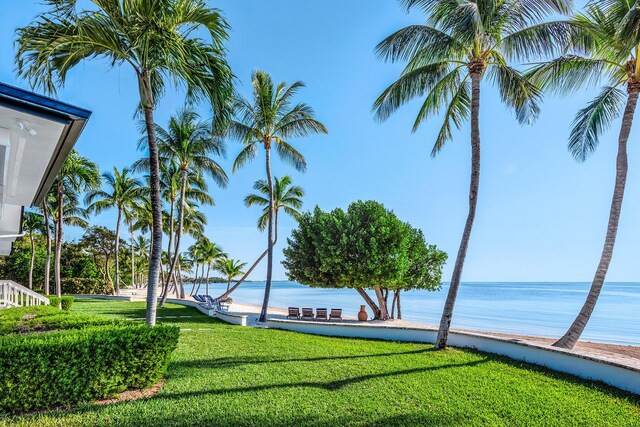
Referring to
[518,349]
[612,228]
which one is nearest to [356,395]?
[518,349]

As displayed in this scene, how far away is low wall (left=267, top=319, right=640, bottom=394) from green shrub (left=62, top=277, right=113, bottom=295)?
2638 cm

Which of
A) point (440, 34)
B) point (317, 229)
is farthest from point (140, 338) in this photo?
point (317, 229)

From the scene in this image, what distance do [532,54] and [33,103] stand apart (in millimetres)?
10410

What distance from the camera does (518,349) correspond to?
7.82 metres

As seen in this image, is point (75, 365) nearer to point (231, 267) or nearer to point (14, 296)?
point (14, 296)

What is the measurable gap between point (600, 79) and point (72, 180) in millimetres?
25312

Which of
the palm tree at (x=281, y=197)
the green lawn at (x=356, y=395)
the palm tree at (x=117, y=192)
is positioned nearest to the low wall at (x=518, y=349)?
the green lawn at (x=356, y=395)

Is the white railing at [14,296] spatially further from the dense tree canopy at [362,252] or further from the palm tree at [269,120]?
the dense tree canopy at [362,252]

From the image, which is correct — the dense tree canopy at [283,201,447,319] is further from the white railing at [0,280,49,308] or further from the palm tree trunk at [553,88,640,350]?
the white railing at [0,280,49,308]

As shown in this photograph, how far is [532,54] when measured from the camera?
8.85 meters

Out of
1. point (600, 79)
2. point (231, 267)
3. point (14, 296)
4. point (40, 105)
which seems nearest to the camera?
point (40, 105)

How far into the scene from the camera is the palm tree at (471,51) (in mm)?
8070

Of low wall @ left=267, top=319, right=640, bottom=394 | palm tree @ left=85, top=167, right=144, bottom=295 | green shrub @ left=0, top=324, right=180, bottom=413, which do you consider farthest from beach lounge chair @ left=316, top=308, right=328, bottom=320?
palm tree @ left=85, top=167, right=144, bottom=295

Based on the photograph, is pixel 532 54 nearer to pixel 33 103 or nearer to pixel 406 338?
pixel 406 338
